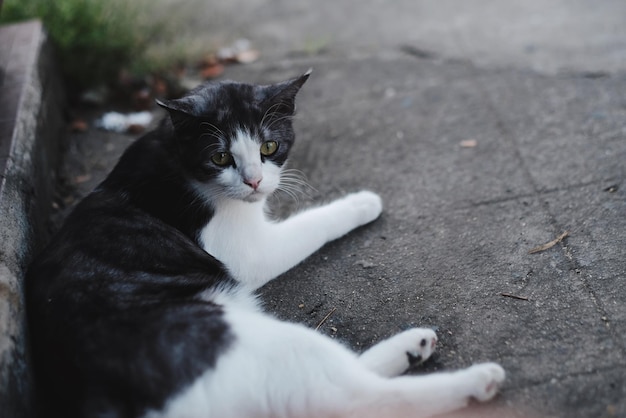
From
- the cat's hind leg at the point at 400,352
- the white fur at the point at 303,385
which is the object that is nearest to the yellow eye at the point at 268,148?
the white fur at the point at 303,385

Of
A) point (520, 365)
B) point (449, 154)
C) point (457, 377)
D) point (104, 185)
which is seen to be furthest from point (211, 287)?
point (449, 154)

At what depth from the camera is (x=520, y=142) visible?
3586 mm

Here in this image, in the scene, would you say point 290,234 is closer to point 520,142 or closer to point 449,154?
point 449,154

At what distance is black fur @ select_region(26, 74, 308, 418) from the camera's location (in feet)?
6.40

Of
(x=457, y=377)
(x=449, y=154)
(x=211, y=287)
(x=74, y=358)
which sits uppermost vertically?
(x=74, y=358)

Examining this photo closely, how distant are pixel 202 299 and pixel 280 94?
0.99 meters

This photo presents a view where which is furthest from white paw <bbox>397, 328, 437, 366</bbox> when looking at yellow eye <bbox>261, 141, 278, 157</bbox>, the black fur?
yellow eye <bbox>261, 141, 278, 157</bbox>

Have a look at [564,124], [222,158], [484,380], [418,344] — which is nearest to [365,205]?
[222,158]

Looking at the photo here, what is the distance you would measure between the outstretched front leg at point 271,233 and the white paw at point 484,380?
1061 mm

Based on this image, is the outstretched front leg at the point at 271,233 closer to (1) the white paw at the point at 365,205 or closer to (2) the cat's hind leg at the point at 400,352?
(1) the white paw at the point at 365,205

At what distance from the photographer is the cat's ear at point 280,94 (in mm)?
2748

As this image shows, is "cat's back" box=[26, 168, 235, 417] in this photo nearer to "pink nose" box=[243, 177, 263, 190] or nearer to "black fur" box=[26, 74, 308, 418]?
"black fur" box=[26, 74, 308, 418]

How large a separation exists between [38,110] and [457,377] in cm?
288

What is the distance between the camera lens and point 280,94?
2764mm
